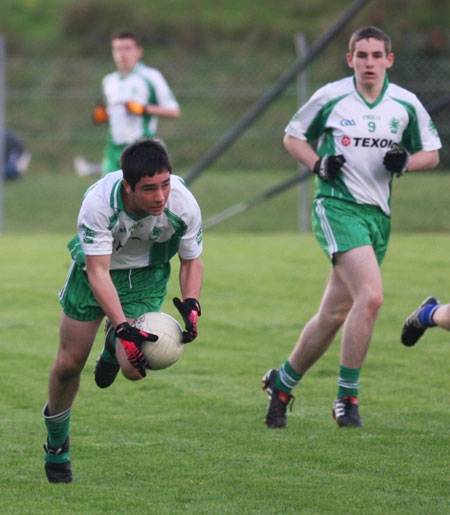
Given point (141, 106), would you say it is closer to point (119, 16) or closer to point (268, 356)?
point (268, 356)

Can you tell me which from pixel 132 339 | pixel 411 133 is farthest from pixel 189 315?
pixel 411 133

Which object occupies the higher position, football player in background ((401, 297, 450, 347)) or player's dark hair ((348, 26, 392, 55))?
player's dark hair ((348, 26, 392, 55))

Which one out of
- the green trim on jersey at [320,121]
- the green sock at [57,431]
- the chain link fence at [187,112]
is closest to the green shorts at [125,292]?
the green sock at [57,431]

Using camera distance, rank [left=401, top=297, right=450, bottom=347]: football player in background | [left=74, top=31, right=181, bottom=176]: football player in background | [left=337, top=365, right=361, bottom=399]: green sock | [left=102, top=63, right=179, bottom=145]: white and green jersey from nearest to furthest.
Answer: [left=401, top=297, right=450, bottom=347]: football player in background → [left=337, top=365, right=361, bottom=399]: green sock → [left=74, top=31, right=181, bottom=176]: football player in background → [left=102, top=63, right=179, bottom=145]: white and green jersey

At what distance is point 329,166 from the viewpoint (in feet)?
21.2

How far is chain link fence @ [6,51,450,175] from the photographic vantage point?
2161 centimetres

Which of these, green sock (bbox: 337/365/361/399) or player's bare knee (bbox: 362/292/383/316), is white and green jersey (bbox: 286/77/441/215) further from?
green sock (bbox: 337/365/361/399)

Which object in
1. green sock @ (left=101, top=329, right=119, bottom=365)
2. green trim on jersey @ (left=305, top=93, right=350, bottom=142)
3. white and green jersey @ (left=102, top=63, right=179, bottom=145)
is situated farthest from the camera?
white and green jersey @ (left=102, top=63, right=179, bottom=145)

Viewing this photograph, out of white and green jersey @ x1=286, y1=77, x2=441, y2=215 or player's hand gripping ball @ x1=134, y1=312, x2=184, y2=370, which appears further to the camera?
white and green jersey @ x1=286, y1=77, x2=441, y2=215

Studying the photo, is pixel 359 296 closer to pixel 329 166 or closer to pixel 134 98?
pixel 329 166

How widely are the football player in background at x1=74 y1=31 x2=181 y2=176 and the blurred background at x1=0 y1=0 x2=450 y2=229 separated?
10.7 feet

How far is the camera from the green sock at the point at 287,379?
6621mm

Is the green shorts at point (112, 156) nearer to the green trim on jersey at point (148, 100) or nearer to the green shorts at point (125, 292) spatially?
the green trim on jersey at point (148, 100)

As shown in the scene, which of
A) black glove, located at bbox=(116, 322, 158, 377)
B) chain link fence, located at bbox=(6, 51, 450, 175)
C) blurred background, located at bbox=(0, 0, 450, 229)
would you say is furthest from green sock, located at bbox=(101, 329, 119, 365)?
chain link fence, located at bbox=(6, 51, 450, 175)
